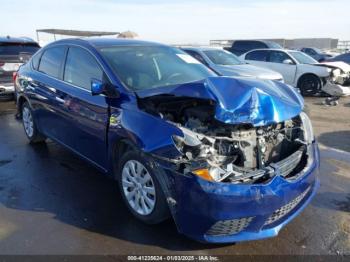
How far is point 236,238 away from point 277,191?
0.51 meters

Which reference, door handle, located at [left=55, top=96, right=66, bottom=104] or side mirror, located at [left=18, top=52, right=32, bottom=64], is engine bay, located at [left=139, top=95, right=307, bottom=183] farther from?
side mirror, located at [left=18, top=52, right=32, bottom=64]

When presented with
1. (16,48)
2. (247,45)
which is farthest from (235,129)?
(247,45)

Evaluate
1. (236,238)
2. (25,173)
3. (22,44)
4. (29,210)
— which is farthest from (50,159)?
(22,44)

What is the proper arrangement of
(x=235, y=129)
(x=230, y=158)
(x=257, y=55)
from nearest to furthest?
(x=230, y=158) < (x=235, y=129) < (x=257, y=55)

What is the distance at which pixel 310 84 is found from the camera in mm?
12859

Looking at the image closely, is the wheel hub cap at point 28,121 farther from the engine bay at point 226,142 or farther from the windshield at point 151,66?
the engine bay at point 226,142

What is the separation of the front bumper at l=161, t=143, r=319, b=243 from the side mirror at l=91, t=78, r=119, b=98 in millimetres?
1161

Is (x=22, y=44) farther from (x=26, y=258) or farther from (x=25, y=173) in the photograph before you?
(x=26, y=258)

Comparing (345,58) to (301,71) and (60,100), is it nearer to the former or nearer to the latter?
(301,71)

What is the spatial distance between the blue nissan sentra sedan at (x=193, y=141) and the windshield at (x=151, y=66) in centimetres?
1

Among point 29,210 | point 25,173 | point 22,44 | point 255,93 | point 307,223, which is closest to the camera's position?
point 255,93

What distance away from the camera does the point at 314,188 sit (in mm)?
3820

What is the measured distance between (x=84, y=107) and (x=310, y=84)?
10.1 m

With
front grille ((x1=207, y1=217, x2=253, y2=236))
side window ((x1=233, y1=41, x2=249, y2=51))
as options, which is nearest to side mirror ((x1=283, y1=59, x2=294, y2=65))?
side window ((x1=233, y1=41, x2=249, y2=51))
